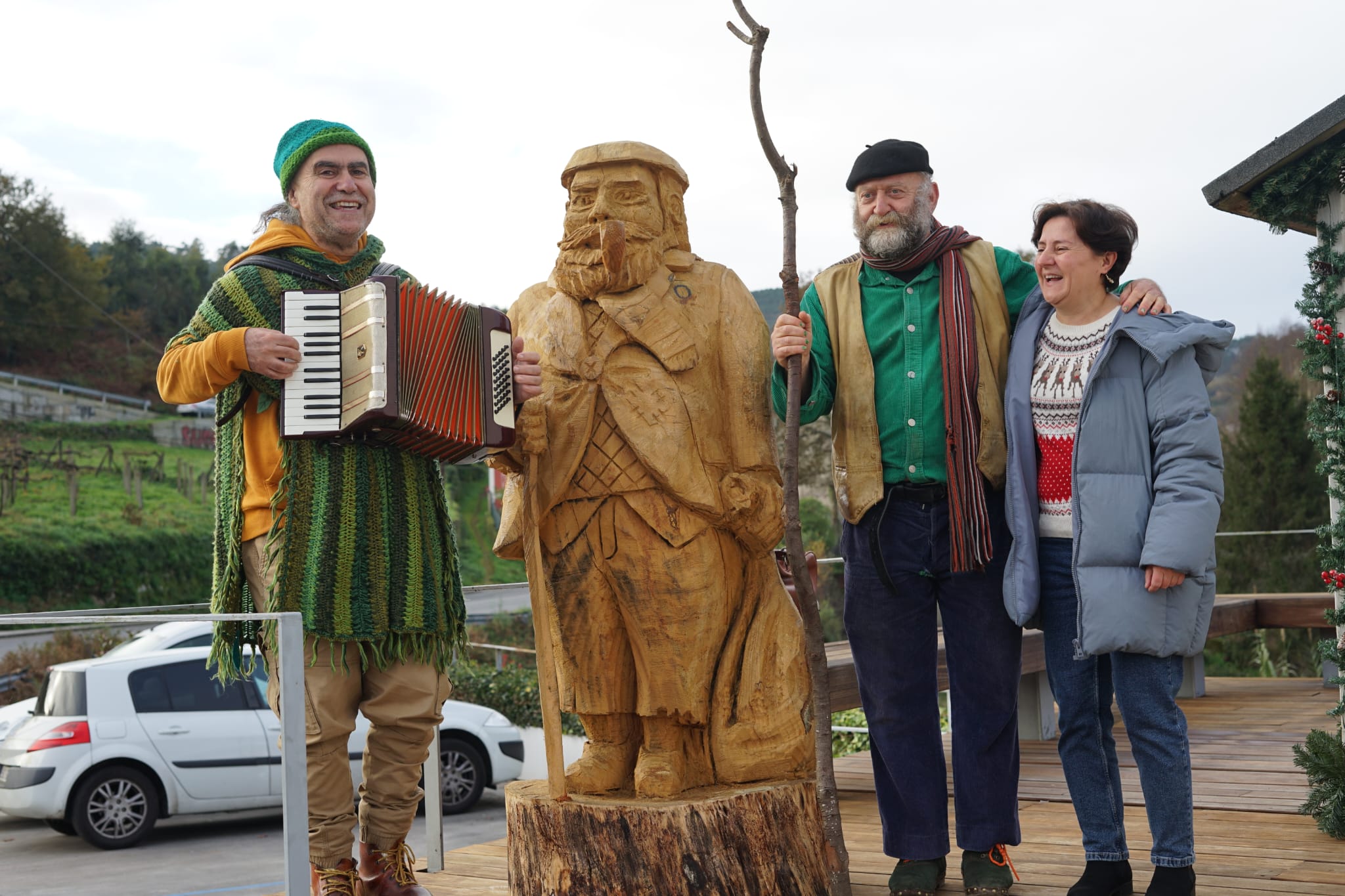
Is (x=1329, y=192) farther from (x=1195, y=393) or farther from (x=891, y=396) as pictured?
(x=891, y=396)

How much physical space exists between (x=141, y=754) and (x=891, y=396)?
19.1ft

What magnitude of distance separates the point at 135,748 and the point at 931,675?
5.66 m

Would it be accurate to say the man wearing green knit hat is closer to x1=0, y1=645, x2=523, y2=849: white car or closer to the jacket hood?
the jacket hood

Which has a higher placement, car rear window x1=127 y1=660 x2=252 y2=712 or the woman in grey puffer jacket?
the woman in grey puffer jacket

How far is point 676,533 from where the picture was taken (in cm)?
317

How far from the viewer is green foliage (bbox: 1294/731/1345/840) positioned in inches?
143

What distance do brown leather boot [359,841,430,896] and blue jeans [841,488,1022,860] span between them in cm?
127

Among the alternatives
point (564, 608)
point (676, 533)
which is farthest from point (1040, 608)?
point (564, 608)

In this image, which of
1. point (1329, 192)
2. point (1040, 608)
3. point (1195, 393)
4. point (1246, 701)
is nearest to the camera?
point (1195, 393)

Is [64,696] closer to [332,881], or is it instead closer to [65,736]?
[65,736]

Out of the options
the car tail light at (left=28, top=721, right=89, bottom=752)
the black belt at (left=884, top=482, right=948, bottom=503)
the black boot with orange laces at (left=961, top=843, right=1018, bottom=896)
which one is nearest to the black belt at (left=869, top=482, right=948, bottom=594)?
the black belt at (left=884, top=482, right=948, bottom=503)

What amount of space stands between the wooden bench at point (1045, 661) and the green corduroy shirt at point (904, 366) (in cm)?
131

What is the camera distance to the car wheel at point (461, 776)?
881cm

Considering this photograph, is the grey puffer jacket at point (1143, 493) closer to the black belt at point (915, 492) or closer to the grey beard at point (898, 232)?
the black belt at point (915, 492)
